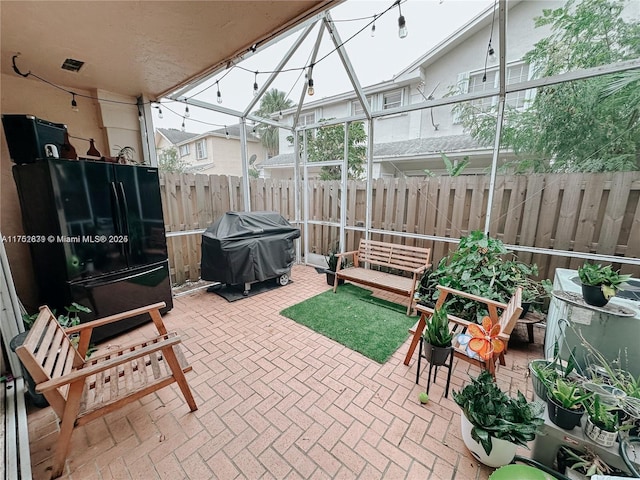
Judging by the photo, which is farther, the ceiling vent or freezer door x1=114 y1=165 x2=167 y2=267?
freezer door x1=114 y1=165 x2=167 y2=267

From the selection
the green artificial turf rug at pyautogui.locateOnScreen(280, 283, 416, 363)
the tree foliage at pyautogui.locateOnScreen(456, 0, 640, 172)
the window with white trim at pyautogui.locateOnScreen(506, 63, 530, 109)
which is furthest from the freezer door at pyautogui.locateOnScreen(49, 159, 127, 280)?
the window with white trim at pyautogui.locateOnScreen(506, 63, 530, 109)

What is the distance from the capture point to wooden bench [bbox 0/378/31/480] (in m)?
1.43

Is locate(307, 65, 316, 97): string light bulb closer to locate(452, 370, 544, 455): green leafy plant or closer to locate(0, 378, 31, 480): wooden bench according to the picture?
locate(452, 370, 544, 455): green leafy plant

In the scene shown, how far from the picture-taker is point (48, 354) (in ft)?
5.17

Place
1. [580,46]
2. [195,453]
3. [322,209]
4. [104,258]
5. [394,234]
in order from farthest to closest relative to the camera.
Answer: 1. [322,209]
2. [394,234]
3. [580,46]
4. [104,258]
5. [195,453]

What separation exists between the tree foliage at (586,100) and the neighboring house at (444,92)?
101 centimetres

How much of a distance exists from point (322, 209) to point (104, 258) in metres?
3.79

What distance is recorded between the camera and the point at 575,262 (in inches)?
125

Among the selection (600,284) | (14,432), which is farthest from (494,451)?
(14,432)

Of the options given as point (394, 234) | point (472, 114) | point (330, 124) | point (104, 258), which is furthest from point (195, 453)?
point (472, 114)

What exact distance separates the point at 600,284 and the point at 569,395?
2.88 feet

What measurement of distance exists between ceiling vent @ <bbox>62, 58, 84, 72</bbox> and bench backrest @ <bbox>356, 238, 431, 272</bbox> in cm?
426

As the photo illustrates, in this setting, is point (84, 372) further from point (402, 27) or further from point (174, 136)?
point (174, 136)

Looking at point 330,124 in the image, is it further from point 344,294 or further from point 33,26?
point 33,26
